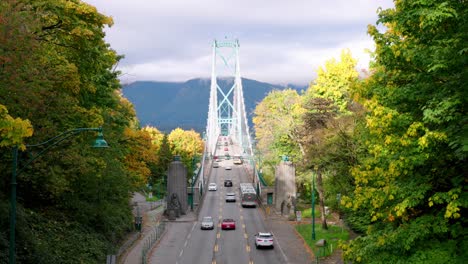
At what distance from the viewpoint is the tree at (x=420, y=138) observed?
12836mm

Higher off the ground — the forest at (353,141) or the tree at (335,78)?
the tree at (335,78)

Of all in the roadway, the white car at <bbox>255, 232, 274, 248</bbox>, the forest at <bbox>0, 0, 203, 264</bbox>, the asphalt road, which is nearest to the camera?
the forest at <bbox>0, 0, 203, 264</bbox>

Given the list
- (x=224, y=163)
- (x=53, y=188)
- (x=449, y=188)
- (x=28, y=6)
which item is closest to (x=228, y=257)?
(x=53, y=188)

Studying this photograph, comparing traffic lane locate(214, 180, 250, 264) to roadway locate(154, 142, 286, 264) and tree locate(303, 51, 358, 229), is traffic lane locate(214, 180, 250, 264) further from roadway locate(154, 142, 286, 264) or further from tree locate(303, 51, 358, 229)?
tree locate(303, 51, 358, 229)

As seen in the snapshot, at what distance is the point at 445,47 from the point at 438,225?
4.41 m

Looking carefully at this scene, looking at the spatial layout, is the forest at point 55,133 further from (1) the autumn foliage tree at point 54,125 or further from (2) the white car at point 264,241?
(2) the white car at point 264,241

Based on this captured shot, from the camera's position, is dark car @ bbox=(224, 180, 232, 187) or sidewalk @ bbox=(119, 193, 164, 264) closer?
sidewalk @ bbox=(119, 193, 164, 264)

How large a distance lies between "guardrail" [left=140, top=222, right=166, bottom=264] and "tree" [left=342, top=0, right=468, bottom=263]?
20.9 metres

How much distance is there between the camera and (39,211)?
28812 mm

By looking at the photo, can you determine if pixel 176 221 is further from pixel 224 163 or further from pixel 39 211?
pixel 224 163

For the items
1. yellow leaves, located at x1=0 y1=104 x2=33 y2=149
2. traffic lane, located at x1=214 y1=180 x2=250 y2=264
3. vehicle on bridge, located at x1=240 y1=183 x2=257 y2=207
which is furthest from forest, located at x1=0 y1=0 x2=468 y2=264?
vehicle on bridge, located at x1=240 y1=183 x2=257 y2=207

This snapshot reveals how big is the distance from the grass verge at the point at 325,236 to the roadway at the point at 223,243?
2.36m

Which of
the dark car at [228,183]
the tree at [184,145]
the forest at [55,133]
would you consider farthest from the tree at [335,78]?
the tree at [184,145]

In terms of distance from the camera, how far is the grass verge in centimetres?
3497
